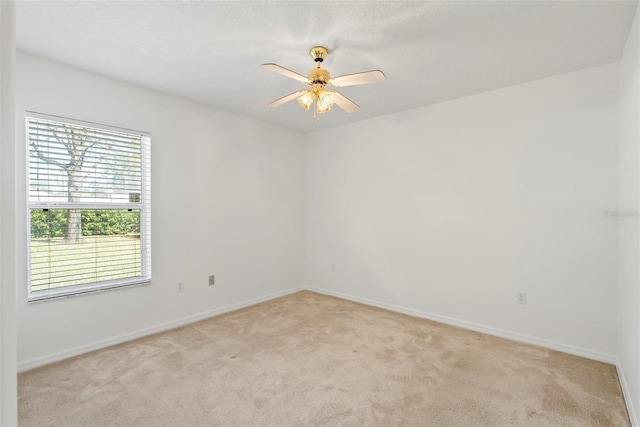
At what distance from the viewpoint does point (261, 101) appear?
3588 mm

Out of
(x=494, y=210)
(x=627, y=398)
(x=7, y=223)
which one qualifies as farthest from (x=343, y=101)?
(x=627, y=398)

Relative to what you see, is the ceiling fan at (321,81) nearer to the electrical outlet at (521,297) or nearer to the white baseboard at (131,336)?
the electrical outlet at (521,297)

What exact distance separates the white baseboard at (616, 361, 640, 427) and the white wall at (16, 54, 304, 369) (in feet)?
12.2

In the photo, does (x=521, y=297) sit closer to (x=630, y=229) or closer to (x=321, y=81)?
(x=630, y=229)

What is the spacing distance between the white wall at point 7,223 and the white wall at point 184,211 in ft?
8.67

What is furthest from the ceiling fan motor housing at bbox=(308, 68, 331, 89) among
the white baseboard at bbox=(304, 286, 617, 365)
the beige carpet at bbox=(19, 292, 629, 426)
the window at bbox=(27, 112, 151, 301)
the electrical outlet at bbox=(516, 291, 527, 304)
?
the white baseboard at bbox=(304, 286, 617, 365)

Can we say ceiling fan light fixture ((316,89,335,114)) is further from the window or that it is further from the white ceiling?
the window

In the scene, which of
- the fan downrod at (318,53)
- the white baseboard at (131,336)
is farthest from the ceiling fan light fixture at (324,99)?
the white baseboard at (131,336)

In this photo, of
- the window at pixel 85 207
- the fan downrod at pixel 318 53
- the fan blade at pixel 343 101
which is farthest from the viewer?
the window at pixel 85 207

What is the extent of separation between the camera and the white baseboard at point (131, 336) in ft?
8.35

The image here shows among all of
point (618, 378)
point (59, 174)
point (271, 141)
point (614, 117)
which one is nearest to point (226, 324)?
point (59, 174)

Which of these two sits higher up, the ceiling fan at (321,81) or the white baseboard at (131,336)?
the ceiling fan at (321,81)

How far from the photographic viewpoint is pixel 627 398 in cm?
210

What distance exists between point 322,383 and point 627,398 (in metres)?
2.08
